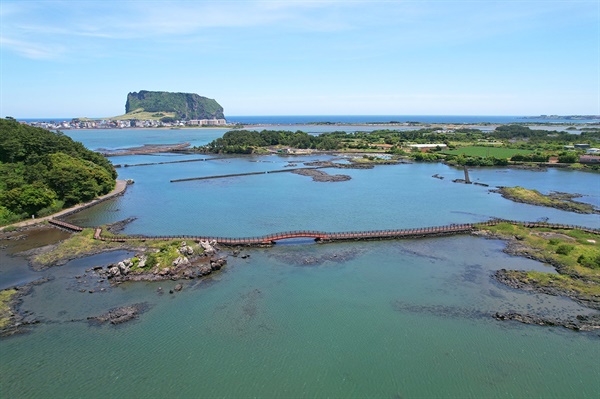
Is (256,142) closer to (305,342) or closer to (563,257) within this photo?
(563,257)

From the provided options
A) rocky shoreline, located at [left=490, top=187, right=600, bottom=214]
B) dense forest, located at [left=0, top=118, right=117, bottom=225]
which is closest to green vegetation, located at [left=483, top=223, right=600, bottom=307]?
rocky shoreline, located at [left=490, top=187, right=600, bottom=214]

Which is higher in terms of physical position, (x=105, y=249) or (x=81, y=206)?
(x=81, y=206)

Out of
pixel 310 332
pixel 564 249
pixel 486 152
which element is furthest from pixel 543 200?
Answer: pixel 486 152

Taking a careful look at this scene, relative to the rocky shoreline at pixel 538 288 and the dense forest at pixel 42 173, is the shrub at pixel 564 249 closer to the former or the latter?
the rocky shoreline at pixel 538 288

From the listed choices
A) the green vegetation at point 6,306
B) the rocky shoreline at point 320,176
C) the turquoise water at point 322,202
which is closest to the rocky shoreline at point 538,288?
the turquoise water at point 322,202

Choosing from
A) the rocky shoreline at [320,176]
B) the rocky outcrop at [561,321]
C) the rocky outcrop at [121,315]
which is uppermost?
the rocky shoreline at [320,176]

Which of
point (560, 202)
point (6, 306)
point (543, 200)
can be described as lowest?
point (6, 306)

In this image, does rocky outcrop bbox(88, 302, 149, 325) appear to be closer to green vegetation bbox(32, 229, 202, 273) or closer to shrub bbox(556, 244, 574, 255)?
green vegetation bbox(32, 229, 202, 273)
